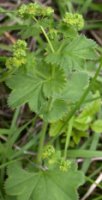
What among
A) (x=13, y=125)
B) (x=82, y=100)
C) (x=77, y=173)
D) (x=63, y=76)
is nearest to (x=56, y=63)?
(x=63, y=76)

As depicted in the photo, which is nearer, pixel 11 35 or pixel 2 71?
pixel 2 71

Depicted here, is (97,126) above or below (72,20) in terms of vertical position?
below

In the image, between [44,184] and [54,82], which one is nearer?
[54,82]

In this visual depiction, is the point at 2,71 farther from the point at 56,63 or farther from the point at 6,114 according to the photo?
the point at 56,63

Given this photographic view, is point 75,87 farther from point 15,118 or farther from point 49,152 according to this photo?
point 15,118

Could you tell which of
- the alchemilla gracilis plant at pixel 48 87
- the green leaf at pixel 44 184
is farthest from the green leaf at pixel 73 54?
the green leaf at pixel 44 184

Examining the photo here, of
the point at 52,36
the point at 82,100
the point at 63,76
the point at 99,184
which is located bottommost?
the point at 99,184

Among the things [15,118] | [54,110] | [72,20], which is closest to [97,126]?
[15,118]
